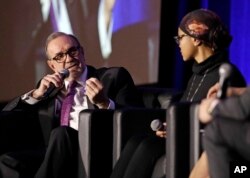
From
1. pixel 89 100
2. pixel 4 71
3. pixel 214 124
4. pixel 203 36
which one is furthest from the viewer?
pixel 4 71

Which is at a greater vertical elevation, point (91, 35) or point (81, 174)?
Result: point (91, 35)


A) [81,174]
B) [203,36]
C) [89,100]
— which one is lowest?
[81,174]

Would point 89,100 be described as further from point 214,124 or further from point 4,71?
point 214,124

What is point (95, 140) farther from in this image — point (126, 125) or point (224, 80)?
point (224, 80)

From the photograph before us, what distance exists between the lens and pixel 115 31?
16.7ft

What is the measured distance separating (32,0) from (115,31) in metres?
0.72

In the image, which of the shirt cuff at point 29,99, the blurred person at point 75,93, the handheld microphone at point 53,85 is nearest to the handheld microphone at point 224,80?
the blurred person at point 75,93

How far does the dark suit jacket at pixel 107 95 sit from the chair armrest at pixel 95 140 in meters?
0.42

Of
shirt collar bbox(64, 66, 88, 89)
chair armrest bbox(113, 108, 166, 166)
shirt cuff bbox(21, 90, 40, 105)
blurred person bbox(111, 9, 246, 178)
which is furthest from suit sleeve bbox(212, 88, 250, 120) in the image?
shirt cuff bbox(21, 90, 40, 105)

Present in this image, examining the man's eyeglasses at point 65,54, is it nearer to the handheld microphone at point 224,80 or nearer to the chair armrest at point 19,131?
the chair armrest at point 19,131

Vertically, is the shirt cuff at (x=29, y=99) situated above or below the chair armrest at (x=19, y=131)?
above

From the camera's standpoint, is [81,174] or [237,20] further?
[237,20]

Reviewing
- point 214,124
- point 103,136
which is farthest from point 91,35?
point 214,124

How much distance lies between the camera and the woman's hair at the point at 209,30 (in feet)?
9.99
